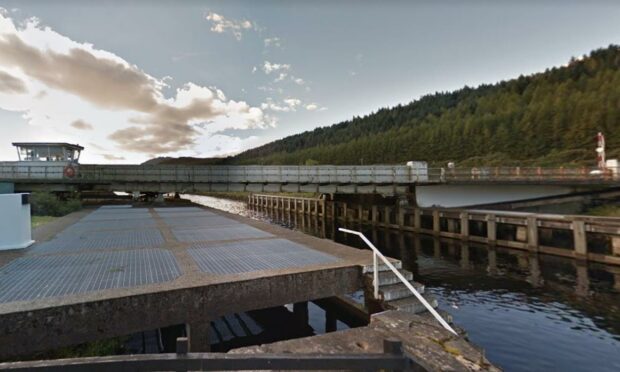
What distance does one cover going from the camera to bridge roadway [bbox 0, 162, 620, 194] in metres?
24.6

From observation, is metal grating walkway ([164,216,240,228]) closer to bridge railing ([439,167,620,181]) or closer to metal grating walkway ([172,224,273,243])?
metal grating walkway ([172,224,273,243])

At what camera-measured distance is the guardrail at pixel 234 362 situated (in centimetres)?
189

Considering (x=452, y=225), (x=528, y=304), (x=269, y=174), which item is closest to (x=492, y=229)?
(x=452, y=225)

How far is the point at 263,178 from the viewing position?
82.1 feet

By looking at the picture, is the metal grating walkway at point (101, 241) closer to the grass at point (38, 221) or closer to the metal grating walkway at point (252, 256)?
the metal grating walkway at point (252, 256)

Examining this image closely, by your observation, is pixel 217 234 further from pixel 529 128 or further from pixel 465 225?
pixel 529 128

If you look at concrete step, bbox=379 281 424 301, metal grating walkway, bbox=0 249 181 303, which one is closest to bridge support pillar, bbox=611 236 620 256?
concrete step, bbox=379 281 424 301

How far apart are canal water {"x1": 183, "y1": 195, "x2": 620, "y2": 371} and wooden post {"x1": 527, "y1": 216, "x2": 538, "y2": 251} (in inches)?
26.4

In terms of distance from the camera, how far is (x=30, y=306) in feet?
13.2

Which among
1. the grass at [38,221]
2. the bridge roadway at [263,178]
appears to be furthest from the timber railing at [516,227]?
the grass at [38,221]

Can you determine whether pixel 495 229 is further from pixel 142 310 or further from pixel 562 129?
pixel 562 129

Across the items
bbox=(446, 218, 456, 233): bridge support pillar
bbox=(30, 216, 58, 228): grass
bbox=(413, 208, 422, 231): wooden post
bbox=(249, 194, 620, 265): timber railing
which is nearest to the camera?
bbox=(30, 216, 58, 228): grass

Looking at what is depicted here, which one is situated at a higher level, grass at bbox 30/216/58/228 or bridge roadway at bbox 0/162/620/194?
bridge roadway at bbox 0/162/620/194

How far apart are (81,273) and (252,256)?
318 centimetres
